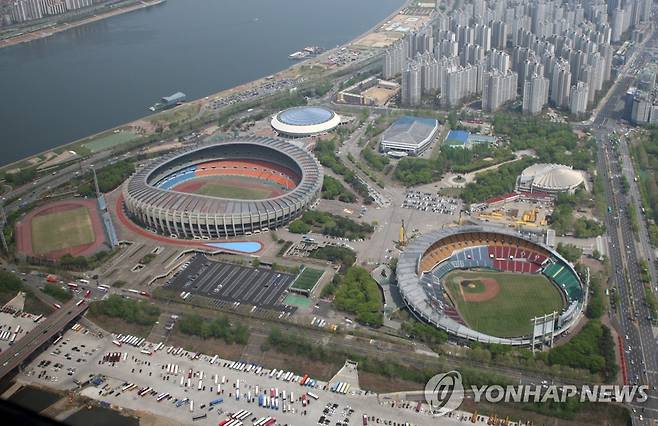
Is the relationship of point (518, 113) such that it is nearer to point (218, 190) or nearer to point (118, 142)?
point (218, 190)

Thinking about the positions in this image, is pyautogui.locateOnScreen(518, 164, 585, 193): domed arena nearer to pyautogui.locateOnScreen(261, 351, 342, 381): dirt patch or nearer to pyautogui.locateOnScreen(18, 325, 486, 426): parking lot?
pyautogui.locateOnScreen(261, 351, 342, 381): dirt patch

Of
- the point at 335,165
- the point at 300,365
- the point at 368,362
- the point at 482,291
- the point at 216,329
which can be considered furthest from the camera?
the point at 335,165

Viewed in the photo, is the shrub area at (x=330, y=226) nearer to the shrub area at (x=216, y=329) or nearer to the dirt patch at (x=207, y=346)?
the shrub area at (x=216, y=329)

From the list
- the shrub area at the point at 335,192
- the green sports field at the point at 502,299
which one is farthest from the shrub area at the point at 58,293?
the green sports field at the point at 502,299

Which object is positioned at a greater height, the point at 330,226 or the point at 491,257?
the point at 330,226

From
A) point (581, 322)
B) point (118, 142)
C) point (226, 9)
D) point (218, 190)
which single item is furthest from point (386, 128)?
point (226, 9)

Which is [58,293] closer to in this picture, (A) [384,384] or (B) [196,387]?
(B) [196,387]

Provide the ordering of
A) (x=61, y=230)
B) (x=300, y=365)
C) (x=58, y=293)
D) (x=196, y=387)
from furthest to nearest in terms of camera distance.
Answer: (x=61, y=230), (x=58, y=293), (x=300, y=365), (x=196, y=387)

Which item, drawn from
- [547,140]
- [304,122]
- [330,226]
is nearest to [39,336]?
[330,226]

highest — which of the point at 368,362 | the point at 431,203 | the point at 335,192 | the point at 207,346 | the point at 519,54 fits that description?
the point at 519,54
